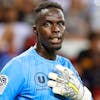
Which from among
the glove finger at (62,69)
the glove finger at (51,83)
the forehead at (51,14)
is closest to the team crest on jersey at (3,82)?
the glove finger at (51,83)

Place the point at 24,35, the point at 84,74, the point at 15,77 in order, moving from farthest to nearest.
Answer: the point at 24,35, the point at 84,74, the point at 15,77

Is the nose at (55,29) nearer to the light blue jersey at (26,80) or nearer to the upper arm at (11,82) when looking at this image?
the light blue jersey at (26,80)

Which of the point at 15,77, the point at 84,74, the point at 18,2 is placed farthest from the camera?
the point at 18,2

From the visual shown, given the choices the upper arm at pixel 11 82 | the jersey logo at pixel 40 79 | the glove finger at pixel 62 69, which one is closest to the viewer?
the upper arm at pixel 11 82

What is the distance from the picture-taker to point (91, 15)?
37.4ft

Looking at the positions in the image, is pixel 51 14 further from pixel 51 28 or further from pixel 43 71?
pixel 43 71

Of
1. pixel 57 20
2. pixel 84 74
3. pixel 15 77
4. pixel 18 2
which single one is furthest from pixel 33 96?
pixel 18 2

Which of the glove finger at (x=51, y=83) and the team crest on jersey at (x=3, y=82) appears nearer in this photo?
the team crest on jersey at (x=3, y=82)

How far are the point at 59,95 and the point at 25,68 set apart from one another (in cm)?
43

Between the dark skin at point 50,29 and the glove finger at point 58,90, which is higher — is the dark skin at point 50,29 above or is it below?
above

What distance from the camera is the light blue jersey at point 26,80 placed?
4883 mm

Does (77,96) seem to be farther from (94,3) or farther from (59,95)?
(94,3)

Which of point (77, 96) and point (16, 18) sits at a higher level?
point (16, 18)

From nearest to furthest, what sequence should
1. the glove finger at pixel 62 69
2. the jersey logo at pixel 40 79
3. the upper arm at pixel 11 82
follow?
the upper arm at pixel 11 82 < the jersey logo at pixel 40 79 < the glove finger at pixel 62 69
